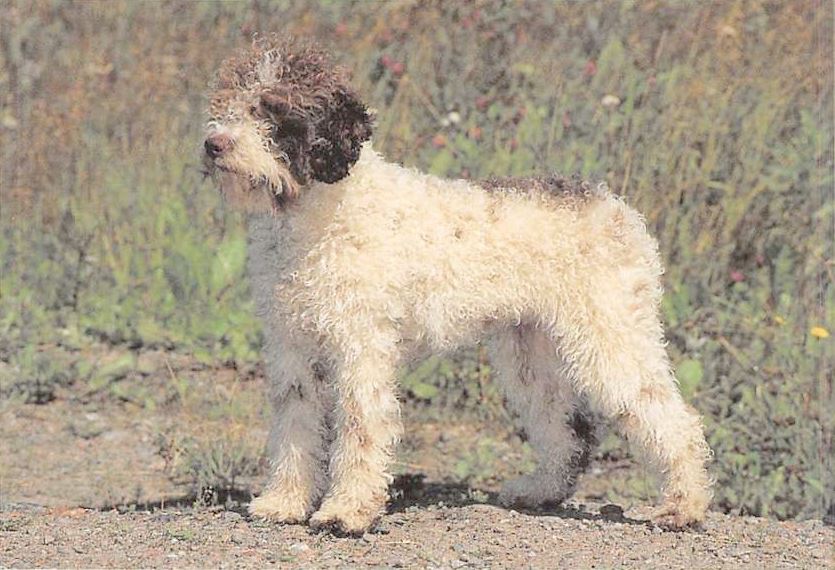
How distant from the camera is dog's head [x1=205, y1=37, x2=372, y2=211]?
5.16m

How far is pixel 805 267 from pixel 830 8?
9.03ft

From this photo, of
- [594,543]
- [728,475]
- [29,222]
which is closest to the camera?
[594,543]

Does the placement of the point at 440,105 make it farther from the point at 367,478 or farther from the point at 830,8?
the point at 367,478

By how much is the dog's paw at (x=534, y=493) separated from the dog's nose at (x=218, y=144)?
220cm

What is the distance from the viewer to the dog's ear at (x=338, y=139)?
17.5ft

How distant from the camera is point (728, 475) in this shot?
7.23 meters

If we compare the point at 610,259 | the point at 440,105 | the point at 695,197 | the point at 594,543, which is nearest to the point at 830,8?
the point at 695,197

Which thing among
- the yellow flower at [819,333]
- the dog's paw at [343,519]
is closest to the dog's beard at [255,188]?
the dog's paw at [343,519]

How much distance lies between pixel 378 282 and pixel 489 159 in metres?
3.47

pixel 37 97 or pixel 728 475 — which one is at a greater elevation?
pixel 37 97

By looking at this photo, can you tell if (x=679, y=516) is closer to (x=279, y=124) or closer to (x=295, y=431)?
(x=295, y=431)

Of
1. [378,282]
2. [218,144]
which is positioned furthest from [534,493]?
[218,144]

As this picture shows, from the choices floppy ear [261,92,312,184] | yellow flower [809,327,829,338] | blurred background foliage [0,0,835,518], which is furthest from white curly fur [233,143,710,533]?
yellow flower [809,327,829,338]

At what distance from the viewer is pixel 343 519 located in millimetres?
5480
